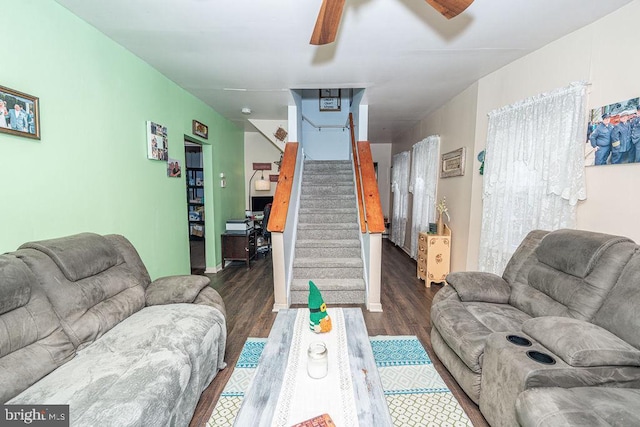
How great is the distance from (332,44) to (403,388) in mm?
2782

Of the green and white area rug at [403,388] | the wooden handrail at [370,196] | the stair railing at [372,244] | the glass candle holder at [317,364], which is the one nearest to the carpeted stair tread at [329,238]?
the stair railing at [372,244]

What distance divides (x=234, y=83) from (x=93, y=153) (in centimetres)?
173

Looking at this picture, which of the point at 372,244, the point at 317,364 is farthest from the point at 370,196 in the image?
the point at 317,364

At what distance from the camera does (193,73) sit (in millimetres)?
2955

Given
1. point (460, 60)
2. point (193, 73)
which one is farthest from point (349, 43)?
point (193, 73)


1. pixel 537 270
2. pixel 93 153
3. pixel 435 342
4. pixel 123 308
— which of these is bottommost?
pixel 435 342

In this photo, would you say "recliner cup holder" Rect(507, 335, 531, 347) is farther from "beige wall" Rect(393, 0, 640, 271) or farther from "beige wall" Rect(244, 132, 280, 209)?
"beige wall" Rect(244, 132, 280, 209)

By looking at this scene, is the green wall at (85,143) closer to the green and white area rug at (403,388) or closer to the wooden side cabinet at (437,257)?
the green and white area rug at (403,388)

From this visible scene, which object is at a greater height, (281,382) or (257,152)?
(257,152)

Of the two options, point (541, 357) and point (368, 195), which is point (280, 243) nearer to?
point (368, 195)

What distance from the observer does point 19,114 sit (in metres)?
1.58

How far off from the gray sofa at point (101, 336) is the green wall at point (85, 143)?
25 centimetres

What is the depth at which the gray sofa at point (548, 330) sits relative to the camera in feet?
4.02

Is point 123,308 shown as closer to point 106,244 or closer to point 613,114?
point 106,244
